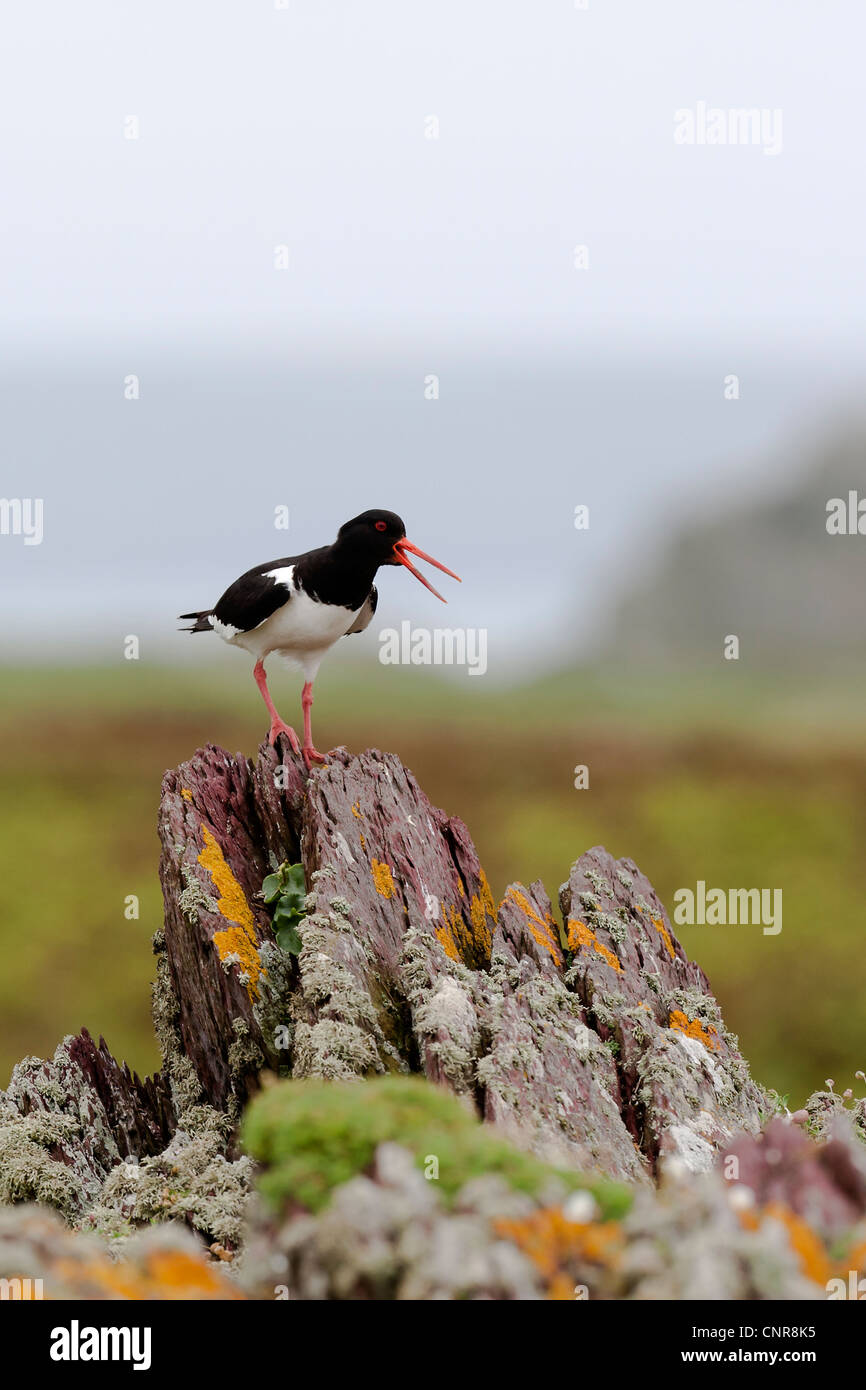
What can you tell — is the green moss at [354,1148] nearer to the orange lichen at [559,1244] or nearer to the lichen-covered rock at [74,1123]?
the orange lichen at [559,1244]

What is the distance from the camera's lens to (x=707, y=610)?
88.2m

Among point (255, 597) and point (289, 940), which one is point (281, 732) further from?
point (289, 940)

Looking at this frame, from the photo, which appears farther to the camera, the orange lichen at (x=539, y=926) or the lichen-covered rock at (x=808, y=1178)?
the orange lichen at (x=539, y=926)

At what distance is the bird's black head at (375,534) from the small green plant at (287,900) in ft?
9.18

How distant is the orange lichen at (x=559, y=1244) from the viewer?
14.6 feet

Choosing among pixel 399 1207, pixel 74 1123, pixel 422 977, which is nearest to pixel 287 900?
pixel 422 977

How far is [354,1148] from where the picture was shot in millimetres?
4684

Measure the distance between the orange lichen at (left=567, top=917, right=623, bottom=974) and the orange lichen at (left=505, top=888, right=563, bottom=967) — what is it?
0.47ft

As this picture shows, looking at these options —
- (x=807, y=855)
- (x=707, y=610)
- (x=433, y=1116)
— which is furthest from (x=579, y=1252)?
(x=707, y=610)

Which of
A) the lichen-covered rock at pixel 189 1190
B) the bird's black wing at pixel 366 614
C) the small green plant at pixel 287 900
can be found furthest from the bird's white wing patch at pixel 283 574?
the lichen-covered rock at pixel 189 1190

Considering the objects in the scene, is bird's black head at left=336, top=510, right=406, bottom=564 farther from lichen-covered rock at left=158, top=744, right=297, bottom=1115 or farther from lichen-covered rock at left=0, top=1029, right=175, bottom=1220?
lichen-covered rock at left=0, top=1029, right=175, bottom=1220

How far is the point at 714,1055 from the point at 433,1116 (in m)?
4.16
